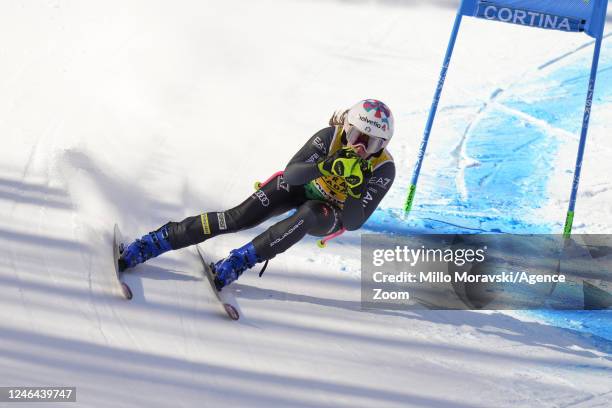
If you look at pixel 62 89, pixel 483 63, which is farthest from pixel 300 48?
pixel 62 89

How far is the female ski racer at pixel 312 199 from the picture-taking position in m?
5.20

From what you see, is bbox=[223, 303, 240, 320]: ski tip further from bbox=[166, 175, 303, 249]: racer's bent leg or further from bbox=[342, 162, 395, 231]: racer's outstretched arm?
bbox=[342, 162, 395, 231]: racer's outstretched arm

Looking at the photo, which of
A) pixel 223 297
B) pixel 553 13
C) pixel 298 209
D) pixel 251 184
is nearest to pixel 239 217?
pixel 298 209

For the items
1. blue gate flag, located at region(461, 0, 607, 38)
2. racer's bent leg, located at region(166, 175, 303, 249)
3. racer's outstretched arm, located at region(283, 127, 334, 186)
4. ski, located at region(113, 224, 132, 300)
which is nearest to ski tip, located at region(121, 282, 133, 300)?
ski, located at region(113, 224, 132, 300)

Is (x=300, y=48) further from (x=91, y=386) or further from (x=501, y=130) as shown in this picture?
(x=91, y=386)

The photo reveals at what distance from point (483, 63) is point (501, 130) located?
1579 millimetres

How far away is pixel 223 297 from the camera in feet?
17.4

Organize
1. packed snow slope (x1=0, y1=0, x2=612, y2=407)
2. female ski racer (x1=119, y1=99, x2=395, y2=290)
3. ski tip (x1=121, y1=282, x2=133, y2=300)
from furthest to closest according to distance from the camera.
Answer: female ski racer (x1=119, y1=99, x2=395, y2=290), ski tip (x1=121, y1=282, x2=133, y2=300), packed snow slope (x1=0, y1=0, x2=612, y2=407)

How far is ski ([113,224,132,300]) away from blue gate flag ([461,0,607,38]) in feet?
10.3

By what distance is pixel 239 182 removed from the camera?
23.5 ft

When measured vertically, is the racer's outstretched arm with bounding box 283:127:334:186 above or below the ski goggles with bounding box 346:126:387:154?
below

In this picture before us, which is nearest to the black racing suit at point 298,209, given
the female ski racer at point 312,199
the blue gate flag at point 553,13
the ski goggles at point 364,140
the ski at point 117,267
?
the female ski racer at point 312,199

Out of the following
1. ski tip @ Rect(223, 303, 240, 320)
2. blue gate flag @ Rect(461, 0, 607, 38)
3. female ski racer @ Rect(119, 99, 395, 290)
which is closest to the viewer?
ski tip @ Rect(223, 303, 240, 320)

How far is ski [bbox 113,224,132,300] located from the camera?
495 centimetres
